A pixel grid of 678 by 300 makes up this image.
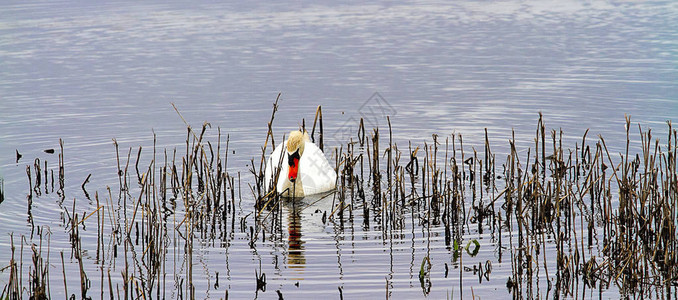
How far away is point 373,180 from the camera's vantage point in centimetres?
1248

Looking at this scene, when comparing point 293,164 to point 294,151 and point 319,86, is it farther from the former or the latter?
point 319,86

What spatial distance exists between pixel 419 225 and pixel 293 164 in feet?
7.70

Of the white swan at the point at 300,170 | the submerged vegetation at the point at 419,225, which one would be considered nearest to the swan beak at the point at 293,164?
the white swan at the point at 300,170

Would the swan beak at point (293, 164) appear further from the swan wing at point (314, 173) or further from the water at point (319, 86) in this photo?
the water at point (319, 86)

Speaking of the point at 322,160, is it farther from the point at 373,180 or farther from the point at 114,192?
the point at 114,192

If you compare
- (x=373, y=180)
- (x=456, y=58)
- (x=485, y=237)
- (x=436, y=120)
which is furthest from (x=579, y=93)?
(x=485, y=237)

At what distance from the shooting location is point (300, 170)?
12.6 m

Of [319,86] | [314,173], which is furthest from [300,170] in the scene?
[319,86]

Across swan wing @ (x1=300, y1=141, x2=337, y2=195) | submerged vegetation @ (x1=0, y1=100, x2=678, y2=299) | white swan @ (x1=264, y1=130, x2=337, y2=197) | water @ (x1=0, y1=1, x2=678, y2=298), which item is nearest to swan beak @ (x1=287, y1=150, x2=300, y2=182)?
white swan @ (x1=264, y1=130, x2=337, y2=197)

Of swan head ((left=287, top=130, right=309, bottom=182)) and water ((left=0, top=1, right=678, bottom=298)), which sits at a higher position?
water ((left=0, top=1, right=678, bottom=298))

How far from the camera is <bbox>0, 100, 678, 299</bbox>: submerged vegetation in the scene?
8.31 metres

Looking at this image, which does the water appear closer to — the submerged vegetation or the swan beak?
the submerged vegetation

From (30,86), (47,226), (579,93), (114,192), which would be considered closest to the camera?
(47,226)

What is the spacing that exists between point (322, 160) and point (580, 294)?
203 inches
